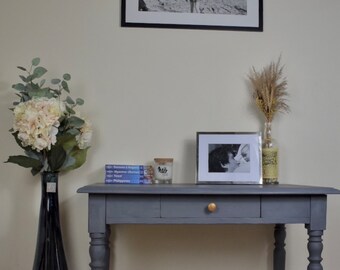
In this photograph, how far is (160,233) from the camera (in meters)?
1.87

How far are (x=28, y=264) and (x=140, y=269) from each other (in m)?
0.53

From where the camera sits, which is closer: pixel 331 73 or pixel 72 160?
pixel 72 160

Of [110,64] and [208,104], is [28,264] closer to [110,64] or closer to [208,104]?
[110,64]

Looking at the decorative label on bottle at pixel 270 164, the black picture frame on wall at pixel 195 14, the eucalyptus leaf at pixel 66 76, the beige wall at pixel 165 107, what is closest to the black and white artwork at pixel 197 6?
the black picture frame on wall at pixel 195 14

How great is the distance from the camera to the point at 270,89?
182 cm

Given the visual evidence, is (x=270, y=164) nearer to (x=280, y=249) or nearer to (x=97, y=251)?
(x=280, y=249)

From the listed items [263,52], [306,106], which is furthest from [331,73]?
[263,52]

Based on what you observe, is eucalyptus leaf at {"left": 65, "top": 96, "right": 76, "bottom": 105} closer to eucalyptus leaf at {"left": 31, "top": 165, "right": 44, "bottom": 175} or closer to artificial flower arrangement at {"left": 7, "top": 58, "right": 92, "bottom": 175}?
artificial flower arrangement at {"left": 7, "top": 58, "right": 92, "bottom": 175}

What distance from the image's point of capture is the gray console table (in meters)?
1.40

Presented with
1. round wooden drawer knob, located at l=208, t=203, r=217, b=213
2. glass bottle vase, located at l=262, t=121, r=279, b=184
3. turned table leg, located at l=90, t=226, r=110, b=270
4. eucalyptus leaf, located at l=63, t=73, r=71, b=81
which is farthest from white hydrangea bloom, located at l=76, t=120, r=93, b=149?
glass bottle vase, located at l=262, t=121, r=279, b=184

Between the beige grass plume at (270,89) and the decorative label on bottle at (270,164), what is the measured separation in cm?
17

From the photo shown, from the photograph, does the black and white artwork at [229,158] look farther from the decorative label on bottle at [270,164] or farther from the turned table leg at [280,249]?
the turned table leg at [280,249]

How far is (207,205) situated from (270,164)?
45cm

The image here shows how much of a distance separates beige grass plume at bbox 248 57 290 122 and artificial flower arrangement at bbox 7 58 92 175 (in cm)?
81
